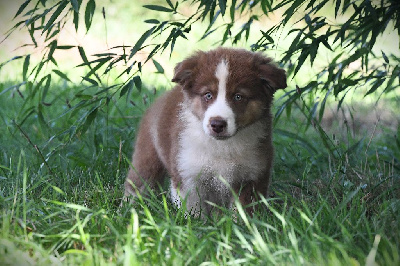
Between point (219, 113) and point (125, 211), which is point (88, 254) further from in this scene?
point (219, 113)

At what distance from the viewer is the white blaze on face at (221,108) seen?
3.64 meters

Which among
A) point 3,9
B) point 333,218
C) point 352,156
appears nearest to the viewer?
point 333,218

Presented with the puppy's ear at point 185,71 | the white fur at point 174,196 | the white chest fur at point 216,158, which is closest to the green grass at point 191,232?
the white fur at point 174,196

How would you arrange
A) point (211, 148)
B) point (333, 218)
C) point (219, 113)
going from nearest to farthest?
point (333, 218) → point (219, 113) → point (211, 148)

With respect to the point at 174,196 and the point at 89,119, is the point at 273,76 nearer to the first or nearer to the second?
the point at 174,196

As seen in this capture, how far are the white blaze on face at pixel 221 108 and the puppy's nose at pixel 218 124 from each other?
0.02 metres

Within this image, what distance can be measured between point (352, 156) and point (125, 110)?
2.54 meters

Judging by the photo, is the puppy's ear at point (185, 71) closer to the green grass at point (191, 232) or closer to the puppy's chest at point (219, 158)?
the puppy's chest at point (219, 158)

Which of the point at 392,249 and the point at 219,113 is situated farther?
the point at 219,113

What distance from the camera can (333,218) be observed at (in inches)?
119

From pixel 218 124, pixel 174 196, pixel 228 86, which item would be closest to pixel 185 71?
pixel 228 86

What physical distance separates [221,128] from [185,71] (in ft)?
1.62

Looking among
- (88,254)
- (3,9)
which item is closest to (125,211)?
(88,254)

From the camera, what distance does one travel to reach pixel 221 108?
3.67 m
